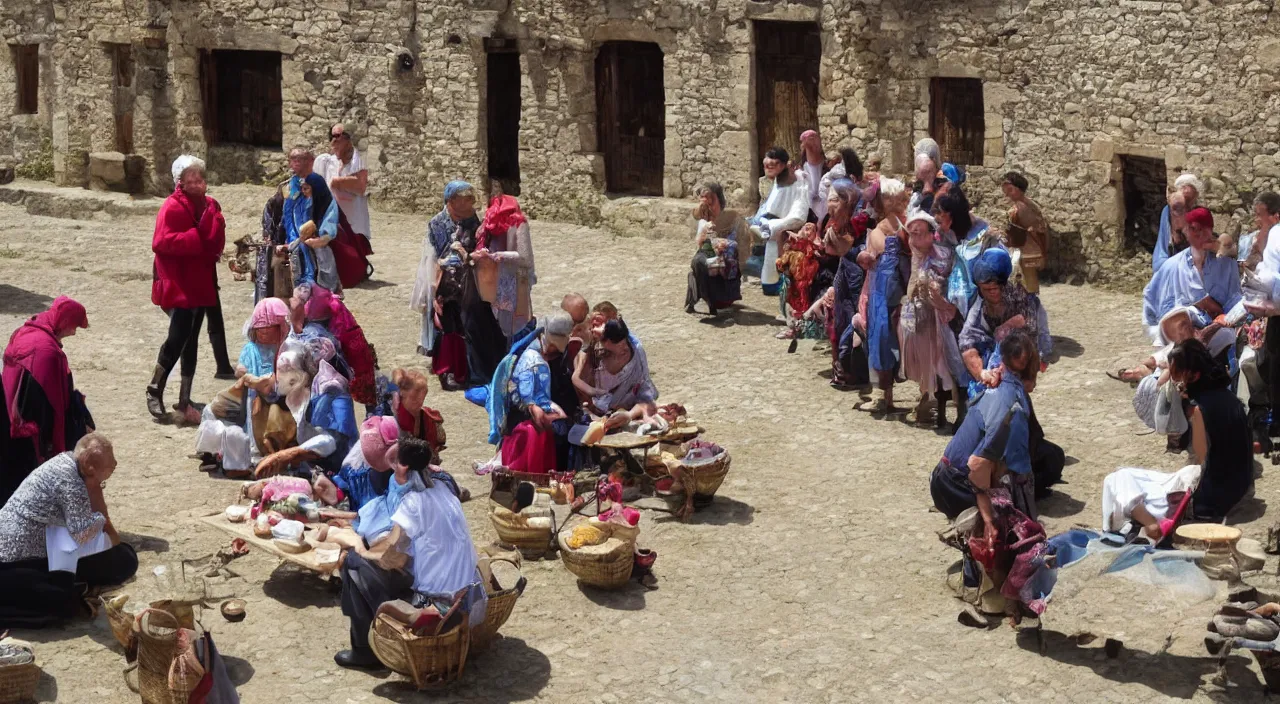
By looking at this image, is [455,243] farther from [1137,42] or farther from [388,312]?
[1137,42]

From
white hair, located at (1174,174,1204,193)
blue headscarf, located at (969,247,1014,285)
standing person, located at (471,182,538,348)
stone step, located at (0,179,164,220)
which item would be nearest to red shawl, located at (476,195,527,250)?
standing person, located at (471,182,538,348)

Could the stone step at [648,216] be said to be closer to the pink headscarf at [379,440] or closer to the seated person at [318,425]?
the seated person at [318,425]

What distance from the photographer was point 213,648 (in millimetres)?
7742

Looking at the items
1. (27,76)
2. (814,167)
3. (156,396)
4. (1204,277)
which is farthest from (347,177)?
(27,76)

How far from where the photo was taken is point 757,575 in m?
9.52

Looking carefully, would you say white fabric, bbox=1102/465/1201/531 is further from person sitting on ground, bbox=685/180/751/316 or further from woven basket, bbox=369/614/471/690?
person sitting on ground, bbox=685/180/751/316

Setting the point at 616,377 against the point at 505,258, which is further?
the point at 505,258

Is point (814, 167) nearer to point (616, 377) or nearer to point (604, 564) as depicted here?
point (616, 377)

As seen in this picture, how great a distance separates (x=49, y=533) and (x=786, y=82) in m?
9.97

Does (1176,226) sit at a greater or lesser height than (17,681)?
greater

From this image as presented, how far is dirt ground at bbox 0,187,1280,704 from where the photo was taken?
8234 mm

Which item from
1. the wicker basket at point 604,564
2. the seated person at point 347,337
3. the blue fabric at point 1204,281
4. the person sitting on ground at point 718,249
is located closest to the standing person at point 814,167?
the person sitting on ground at point 718,249

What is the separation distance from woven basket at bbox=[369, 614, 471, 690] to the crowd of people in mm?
91

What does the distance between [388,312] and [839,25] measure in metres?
4.93
